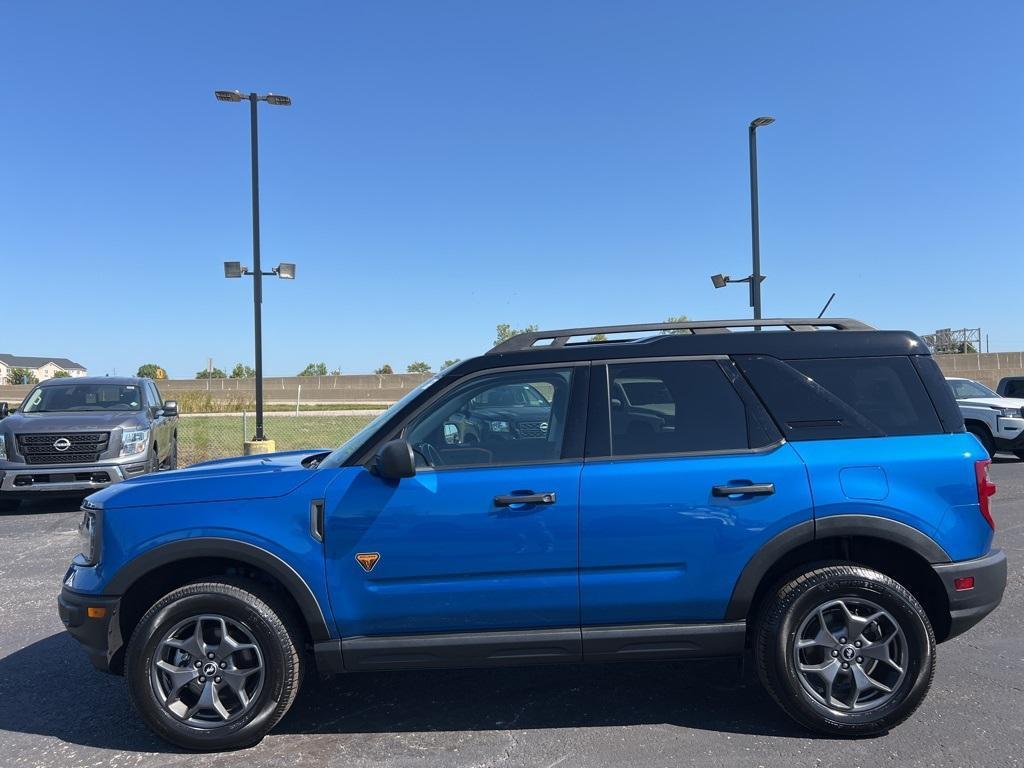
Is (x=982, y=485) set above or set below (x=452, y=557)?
above

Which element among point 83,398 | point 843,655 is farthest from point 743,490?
point 83,398

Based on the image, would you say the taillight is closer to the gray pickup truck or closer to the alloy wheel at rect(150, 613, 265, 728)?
the alloy wheel at rect(150, 613, 265, 728)

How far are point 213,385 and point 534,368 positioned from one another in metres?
43.4

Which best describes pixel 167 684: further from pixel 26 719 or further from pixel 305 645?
pixel 26 719

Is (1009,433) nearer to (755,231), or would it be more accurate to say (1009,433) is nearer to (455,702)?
(755,231)

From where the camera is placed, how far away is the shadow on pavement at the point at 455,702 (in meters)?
3.62

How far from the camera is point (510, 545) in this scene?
3.37 metres

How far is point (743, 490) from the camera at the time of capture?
341 cm

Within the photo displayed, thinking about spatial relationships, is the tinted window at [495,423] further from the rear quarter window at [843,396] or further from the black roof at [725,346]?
the rear quarter window at [843,396]

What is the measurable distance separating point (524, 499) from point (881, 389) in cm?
187

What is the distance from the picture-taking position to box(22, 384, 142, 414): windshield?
1030cm

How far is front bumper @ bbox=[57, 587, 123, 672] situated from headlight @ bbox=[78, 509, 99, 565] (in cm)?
17

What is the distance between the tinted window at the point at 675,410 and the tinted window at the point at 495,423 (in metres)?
0.29

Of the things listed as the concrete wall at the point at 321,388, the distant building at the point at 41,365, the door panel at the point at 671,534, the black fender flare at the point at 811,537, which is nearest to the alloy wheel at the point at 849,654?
the black fender flare at the point at 811,537
